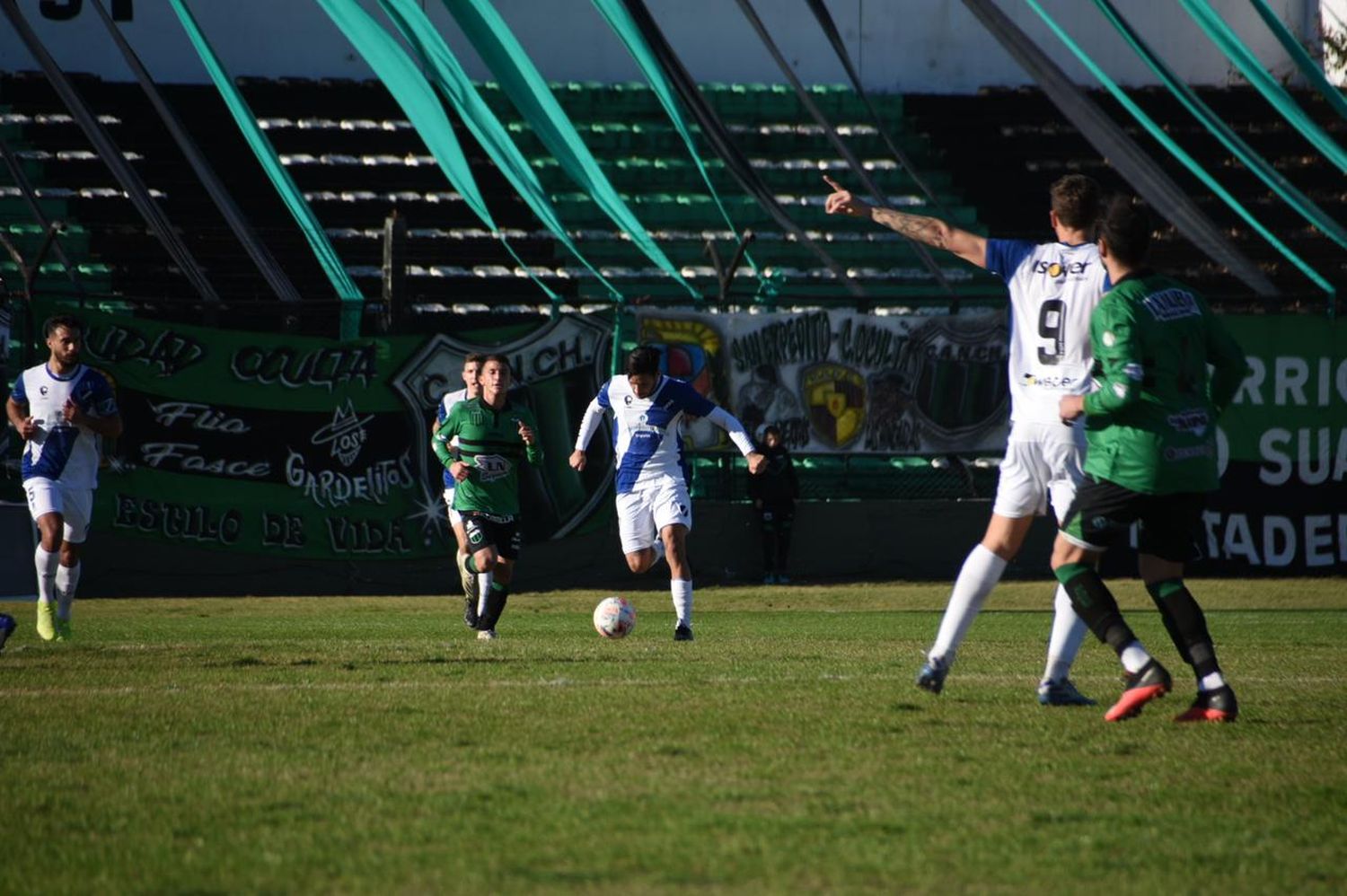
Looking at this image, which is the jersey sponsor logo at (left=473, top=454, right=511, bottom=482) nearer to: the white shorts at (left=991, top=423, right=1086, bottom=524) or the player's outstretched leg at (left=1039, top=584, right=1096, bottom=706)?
the white shorts at (left=991, top=423, right=1086, bottom=524)

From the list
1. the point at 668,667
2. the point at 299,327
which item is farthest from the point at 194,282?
the point at 668,667

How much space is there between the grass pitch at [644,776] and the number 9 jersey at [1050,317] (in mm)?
→ 1364

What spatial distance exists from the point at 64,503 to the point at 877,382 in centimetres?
1008

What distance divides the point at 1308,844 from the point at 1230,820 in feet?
1.06

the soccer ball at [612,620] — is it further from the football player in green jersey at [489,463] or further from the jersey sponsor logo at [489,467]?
the jersey sponsor logo at [489,467]

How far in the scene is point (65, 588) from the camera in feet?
40.3

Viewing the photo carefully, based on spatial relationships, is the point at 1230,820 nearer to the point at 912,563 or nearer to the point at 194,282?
the point at 912,563

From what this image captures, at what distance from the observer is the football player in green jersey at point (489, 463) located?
1246 centimetres

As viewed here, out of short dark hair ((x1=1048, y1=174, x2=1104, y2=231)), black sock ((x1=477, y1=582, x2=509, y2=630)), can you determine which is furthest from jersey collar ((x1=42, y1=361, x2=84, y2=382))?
short dark hair ((x1=1048, y1=174, x2=1104, y2=231))

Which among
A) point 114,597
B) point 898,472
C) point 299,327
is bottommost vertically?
point 114,597

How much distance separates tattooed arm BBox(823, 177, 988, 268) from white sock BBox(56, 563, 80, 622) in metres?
6.82

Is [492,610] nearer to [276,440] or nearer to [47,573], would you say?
[47,573]

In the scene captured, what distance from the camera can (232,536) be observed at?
1839 centimetres

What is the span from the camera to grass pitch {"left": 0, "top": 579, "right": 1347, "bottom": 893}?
14.6ft
